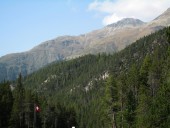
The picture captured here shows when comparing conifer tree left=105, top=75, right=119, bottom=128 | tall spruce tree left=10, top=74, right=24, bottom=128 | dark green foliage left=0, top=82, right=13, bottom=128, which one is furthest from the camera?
tall spruce tree left=10, top=74, right=24, bottom=128

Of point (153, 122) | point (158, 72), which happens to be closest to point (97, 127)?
point (158, 72)

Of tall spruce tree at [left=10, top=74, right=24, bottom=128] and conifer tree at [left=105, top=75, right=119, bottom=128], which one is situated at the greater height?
conifer tree at [left=105, top=75, right=119, bottom=128]

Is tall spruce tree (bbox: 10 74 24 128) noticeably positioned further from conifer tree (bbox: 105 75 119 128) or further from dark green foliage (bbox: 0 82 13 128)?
conifer tree (bbox: 105 75 119 128)

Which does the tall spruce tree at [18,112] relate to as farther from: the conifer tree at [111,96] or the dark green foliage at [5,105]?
the conifer tree at [111,96]

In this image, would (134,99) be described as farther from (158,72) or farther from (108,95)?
(108,95)

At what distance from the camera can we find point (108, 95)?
245 feet

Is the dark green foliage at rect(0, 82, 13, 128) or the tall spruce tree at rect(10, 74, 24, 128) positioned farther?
the tall spruce tree at rect(10, 74, 24, 128)

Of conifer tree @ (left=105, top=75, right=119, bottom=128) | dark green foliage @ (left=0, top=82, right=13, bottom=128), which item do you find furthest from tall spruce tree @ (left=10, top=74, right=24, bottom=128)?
conifer tree @ (left=105, top=75, right=119, bottom=128)

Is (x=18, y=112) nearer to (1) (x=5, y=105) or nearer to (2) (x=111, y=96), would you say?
(1) (x=5, y=105)

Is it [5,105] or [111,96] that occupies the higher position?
[111,96]

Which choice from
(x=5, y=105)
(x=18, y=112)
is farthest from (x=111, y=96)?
(x=5, y=105)

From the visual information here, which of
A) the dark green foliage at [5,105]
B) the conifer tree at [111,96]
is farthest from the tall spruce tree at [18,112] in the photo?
the conifer tree at [111,96]

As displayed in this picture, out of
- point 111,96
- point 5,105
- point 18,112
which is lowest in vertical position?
point 18,112

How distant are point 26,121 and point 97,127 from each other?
47.0m
